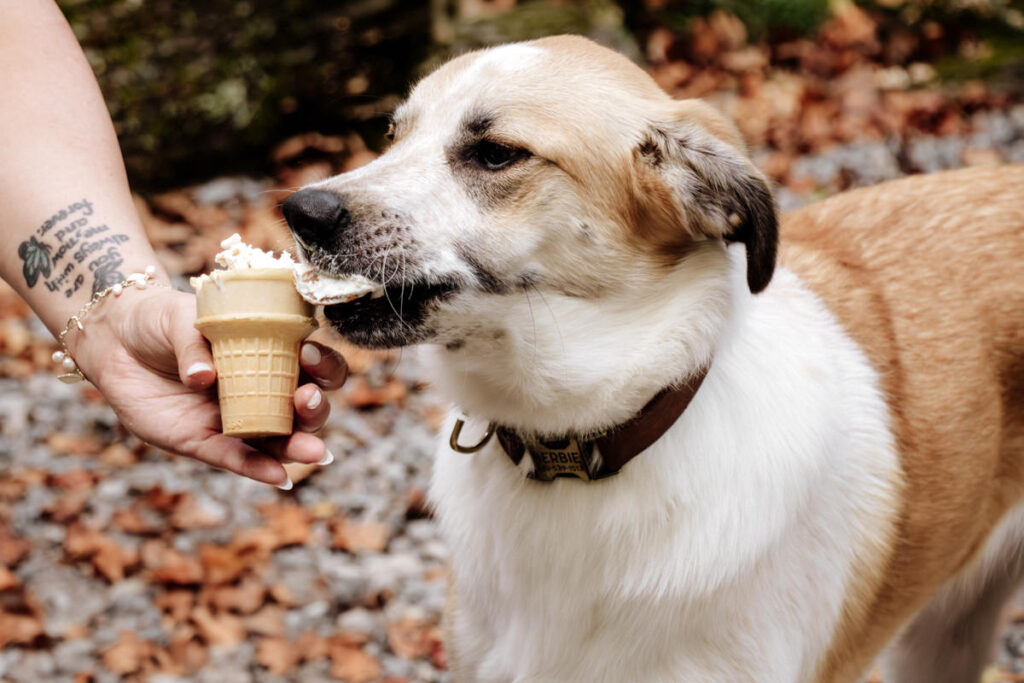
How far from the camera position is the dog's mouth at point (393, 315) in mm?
2174

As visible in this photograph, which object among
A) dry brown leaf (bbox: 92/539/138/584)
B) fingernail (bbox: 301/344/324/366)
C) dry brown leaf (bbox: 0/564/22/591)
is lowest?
dry brown leaf (bbox: 92/539/138/584)

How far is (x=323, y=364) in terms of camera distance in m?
2.28

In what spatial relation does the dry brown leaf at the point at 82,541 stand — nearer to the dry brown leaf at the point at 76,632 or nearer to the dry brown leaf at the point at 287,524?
the dry brown leaf at the point at 76,632

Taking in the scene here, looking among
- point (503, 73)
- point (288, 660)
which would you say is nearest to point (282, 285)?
point (503, 73)

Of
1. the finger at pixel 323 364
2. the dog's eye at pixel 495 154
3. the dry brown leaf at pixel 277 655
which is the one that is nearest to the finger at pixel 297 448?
the finger at pixel 323 364

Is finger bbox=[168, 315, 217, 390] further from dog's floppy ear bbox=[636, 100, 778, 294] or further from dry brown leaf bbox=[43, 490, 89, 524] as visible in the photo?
dry brown leaf bbox=[43, 490, 89, 524]

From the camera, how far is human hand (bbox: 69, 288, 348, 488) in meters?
2.16

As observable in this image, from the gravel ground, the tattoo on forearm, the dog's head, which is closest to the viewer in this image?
the dog's head

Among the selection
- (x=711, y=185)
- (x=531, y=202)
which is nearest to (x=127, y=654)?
(x=531, y=202)

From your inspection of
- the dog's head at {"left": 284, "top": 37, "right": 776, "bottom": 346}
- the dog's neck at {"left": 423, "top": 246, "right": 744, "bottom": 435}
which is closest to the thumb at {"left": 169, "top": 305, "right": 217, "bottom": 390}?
the dog's head at {"left": 284, "top": 37, "right": 776, "bottom": 346}

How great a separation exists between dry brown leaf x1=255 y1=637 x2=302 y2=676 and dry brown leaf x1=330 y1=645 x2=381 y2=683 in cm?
13

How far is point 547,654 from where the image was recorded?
2.36 meters

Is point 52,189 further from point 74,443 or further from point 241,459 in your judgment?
point 74,443

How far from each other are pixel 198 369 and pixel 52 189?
798 millimetres
